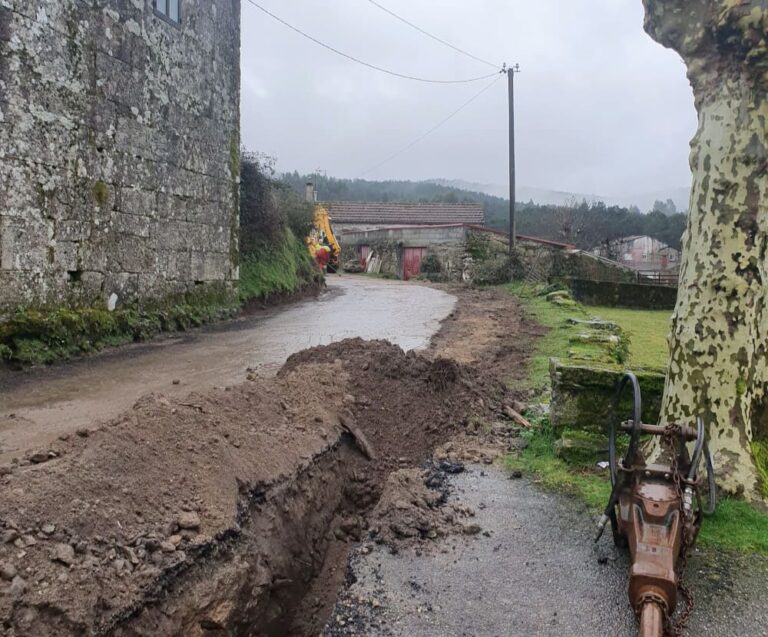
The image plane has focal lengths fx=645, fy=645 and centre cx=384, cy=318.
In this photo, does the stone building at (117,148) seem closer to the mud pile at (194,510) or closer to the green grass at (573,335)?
the mud pile at (194,510)

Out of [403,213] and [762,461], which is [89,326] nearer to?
[762,461]

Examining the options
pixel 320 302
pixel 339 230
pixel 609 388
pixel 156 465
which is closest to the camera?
pixel 156 465

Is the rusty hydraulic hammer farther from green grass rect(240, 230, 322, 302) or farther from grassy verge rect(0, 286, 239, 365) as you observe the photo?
green grass rect(240, 230, 322, 302)

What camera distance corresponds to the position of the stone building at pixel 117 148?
24.8ft

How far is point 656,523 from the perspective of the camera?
119 inches

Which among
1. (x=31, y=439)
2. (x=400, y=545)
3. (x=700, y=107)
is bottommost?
(x=400, y=545)

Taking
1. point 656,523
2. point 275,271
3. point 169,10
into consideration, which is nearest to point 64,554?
point 656,523

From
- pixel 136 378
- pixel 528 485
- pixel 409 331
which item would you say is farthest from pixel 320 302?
pixel 528 485

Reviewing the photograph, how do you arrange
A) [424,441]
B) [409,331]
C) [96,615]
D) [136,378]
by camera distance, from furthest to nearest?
[409,331] → [136,378] → [424,441] → [96,615]

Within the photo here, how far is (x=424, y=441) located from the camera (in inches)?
→ 218

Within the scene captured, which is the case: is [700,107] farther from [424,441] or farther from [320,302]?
[320,302]

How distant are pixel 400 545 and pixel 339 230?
39.7m

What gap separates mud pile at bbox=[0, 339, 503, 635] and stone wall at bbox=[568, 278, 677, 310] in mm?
16909

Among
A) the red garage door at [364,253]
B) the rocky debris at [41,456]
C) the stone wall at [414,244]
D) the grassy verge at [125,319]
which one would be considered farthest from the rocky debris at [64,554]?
the red garage door at [364,253]
